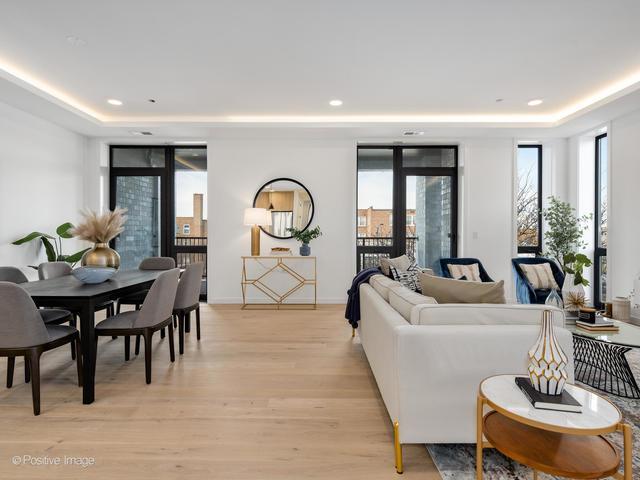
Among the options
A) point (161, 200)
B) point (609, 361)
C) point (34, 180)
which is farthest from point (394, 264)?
point (34, 180)

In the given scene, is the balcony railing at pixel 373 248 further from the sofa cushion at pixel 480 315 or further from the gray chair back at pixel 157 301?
the sofa cushion at pixel 480 315

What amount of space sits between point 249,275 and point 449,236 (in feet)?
10.7

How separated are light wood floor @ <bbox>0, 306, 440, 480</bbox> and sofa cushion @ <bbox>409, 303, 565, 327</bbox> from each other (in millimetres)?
681

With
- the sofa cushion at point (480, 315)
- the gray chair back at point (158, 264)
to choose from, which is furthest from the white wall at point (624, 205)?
the gray chair back at point (158, 264)

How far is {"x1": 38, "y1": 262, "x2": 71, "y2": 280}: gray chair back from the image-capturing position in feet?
10.5

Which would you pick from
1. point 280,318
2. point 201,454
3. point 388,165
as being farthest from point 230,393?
point 388,165

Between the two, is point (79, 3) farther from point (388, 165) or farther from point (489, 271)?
point (489, 271)

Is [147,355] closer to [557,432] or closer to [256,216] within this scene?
[557,432]

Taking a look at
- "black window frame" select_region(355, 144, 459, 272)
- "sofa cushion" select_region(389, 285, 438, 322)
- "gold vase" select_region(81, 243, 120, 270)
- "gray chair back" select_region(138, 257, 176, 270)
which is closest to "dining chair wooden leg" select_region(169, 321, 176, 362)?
"gold vase" select_region(81, 243, 120, 270)

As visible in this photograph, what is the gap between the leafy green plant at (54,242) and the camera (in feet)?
13.8

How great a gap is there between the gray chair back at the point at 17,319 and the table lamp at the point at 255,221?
120 inches

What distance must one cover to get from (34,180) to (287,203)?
129 inches

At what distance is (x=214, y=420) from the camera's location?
2.04 meters

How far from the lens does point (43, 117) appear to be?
4469mm
